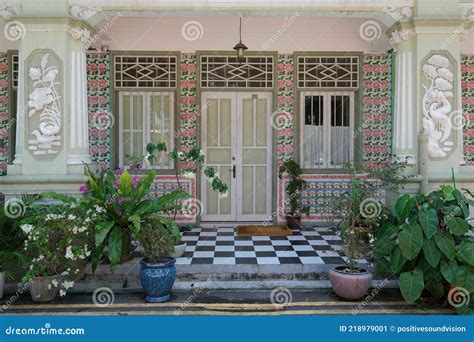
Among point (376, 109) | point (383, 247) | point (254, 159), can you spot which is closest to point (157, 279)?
point (383, 247)

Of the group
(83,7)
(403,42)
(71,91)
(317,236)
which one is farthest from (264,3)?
(317,236)

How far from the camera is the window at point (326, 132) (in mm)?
8633

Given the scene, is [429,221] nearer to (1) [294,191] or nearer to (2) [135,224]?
(2) [135,224]

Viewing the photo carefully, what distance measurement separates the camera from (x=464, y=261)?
496cm

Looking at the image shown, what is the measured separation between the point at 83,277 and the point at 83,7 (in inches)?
142


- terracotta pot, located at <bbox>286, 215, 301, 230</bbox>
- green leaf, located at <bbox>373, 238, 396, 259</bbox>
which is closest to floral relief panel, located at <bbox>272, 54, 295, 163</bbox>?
terracotta pot, located at <bbox>286, 215, 301, 230</bbox>

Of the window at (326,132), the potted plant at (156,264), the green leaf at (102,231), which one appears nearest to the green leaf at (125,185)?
the green leaf at (102,231)

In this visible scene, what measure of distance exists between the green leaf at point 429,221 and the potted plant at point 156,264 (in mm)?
2763

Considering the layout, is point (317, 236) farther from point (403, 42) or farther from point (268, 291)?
point (403, 42)

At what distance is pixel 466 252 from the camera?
Result: 491 centimetres

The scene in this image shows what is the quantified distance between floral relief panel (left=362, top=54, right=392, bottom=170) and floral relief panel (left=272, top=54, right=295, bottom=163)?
1279mm

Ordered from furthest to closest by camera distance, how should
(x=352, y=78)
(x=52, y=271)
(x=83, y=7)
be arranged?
(x=352, y=78)
(x=83, y=7)
(x=52, y=271)

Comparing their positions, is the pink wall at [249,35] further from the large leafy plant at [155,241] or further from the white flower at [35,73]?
the large leafy plant at [155,241]

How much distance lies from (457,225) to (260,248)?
9.35 feet
